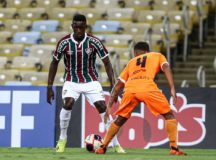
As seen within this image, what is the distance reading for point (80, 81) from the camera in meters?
17.1

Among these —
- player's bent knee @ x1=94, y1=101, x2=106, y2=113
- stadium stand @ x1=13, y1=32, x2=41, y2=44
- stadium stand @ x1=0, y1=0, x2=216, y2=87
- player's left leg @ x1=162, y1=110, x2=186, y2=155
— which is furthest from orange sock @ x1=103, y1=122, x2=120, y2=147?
stadium stand @ x1=13, y1=32, x2=41, y2=44

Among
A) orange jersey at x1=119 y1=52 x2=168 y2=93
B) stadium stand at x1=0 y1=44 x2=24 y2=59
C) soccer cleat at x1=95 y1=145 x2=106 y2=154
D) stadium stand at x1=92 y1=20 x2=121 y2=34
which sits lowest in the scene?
soccer cleat at x1=95 y1=145 x2=106 y2=154

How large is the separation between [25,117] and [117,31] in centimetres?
589

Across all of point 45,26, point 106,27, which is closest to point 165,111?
point 106,27

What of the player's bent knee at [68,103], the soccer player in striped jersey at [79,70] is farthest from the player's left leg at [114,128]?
the player's bent knee at [68,103]

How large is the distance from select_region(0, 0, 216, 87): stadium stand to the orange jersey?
24.5 feet

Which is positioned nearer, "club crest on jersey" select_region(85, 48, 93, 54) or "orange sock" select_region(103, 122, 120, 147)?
"orange sock" select_region(103, 122, 120, 147)

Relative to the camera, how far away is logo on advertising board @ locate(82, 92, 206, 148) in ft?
65.5

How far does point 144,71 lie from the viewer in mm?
15953

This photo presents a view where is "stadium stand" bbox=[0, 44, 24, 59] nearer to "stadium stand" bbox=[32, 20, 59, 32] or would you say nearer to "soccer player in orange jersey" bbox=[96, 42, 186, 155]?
"stadium stand" bbox=[32, 20, 59, 32]

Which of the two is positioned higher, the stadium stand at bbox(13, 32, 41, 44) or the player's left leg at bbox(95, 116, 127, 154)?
the stadium stand at bbox(13, 32, 41, 44)

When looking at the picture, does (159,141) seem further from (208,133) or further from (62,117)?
(62,117)

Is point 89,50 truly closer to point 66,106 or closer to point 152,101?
point 66,106

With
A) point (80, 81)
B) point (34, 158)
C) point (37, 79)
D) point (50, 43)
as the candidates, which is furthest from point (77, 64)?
point (50, 43)
